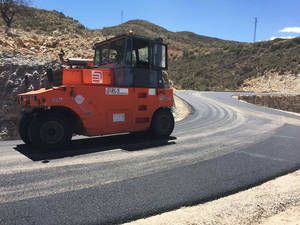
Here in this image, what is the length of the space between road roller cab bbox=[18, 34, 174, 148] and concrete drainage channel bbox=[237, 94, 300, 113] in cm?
2323

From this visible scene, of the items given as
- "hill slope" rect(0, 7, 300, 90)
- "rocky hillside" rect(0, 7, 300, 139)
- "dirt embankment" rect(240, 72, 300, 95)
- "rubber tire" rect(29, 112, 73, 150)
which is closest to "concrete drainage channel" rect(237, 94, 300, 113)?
"dirt embankment" rect(240, 72, 300, 95)

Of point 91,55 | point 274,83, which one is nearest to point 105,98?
point 91,55

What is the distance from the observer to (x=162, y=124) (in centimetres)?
761

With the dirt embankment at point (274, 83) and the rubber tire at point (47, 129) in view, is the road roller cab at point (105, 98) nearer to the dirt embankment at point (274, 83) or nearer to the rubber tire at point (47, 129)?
the rubber tire at point (47, 129)

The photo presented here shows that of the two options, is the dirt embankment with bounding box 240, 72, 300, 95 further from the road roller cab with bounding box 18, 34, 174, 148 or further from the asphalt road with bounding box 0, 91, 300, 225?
the road roller cab with bounding box 18, 34, 174, 148

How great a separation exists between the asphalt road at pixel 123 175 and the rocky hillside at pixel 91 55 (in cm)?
612

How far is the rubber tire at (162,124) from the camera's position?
740 centimetres

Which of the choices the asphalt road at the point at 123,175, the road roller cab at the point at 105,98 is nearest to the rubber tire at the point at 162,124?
the road roller cab at the point at 105,98

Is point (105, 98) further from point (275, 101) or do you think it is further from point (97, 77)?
point (275, 101)

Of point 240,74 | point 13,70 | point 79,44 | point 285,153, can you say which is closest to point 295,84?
point 240,74

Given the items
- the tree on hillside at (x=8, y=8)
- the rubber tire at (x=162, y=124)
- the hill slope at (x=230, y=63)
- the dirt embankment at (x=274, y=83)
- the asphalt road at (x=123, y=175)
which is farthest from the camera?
the hill slope at (x=230, y=63)

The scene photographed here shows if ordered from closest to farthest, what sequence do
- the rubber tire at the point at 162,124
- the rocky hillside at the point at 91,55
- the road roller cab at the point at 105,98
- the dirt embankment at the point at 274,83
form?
the road roller cab at the point at 105,98 → the rubber tire at the point at 162,124 → the rocky hillside at the point at 91,55 → the dirt embankment at the point at 274,83

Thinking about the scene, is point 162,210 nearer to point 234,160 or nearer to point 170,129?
point 234,160

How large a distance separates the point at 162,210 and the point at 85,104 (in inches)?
144
